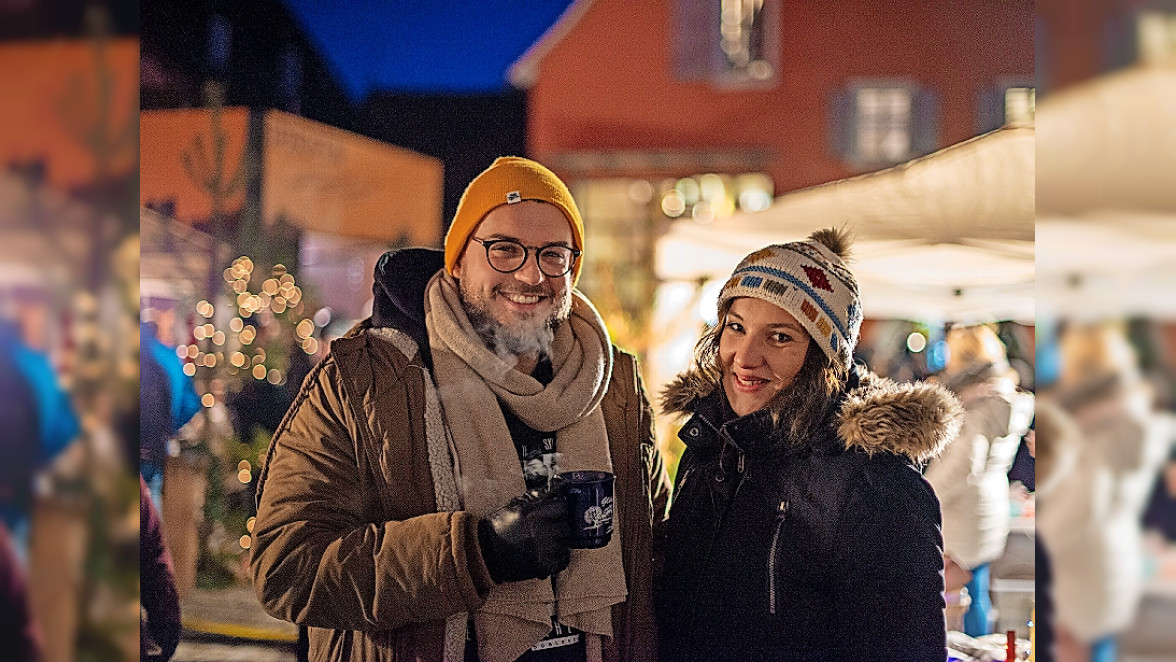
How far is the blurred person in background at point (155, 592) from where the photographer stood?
226 cm

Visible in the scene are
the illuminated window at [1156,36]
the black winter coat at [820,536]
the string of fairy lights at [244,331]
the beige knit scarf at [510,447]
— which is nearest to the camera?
the illuminated window at [1156,36]

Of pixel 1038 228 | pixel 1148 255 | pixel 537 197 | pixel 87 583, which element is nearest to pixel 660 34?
pixel 537 197

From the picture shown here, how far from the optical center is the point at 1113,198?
1.51 metres

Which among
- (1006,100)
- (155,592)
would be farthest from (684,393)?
(155,592)

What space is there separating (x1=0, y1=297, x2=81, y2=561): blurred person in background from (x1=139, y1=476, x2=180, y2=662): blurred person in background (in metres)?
0.23

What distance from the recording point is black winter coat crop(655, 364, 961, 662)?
171 centimetres

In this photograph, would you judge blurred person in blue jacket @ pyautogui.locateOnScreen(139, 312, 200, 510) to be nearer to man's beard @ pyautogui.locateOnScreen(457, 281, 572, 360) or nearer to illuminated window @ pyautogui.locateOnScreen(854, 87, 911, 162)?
man's beard @ pyautogui.locateOnScreen(457, 281, 572, 360)

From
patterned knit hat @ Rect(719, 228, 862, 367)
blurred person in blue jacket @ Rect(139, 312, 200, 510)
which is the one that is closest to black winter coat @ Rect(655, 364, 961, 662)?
patterned knit hat @ Rect(719, 228, 862, 367)

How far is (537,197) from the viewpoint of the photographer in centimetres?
200

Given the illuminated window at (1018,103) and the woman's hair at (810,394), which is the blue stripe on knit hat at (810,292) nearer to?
the woman's hair at (810,394)

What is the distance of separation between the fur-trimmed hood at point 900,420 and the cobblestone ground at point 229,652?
1.46m

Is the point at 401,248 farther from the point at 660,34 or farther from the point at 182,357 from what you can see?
the point at 660,34

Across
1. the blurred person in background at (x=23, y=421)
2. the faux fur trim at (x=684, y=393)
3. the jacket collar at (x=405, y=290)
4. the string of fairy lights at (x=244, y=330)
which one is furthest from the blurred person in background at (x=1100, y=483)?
the blurred person in background at (x=23, y=421)

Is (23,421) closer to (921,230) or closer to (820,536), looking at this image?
(820,536)
